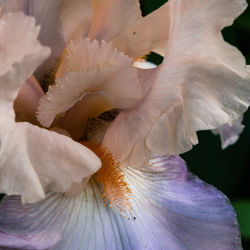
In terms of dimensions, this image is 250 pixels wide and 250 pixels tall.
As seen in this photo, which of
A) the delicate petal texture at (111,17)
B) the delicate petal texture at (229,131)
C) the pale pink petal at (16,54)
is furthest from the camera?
the delicate petal texture at (229,131)

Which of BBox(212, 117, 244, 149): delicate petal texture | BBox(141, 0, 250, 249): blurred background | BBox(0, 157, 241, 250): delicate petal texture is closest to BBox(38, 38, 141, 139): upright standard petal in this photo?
BBox(0, 157, 241, 250): delicate petal texture

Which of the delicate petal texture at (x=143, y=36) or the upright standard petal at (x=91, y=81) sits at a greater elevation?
the delicate petal texture at (x=143, y=36)

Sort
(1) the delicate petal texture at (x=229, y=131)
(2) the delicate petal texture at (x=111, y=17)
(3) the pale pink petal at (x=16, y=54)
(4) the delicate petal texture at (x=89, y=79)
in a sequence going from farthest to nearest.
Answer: (1) the delicate petal texture at (x=229, y=131)
(2) the delicate petal texture at (x=111, y=17)
(4) the delicate petal texture at (x=89, y=79)
(3) the pale pink petal at (x=16, y=54)

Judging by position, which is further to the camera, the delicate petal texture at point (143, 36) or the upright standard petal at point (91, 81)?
the delicate petal texture at point (143, 36)

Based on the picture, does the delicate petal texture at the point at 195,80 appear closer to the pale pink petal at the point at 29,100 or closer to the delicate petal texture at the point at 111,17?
the delicate petal texture at the point at 111,17

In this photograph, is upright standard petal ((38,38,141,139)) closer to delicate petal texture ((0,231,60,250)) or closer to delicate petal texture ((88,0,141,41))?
delicate petal texture ((88,0,141,41))

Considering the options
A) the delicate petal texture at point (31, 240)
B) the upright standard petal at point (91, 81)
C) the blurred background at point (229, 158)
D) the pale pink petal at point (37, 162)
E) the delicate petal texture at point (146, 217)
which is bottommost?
the blurred background at point (229, 158)

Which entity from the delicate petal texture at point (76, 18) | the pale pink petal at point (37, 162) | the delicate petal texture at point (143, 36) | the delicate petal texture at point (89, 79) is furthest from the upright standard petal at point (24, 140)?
the delicate petal texture at point (143, 36)
